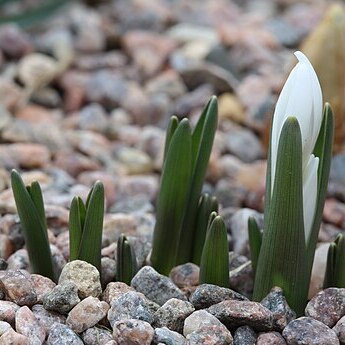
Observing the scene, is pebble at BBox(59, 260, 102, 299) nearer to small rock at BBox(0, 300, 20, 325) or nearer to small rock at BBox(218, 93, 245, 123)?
small rock at BBox(0, 300, 20, 325)

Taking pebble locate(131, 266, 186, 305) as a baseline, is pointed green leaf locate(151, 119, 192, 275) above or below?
above

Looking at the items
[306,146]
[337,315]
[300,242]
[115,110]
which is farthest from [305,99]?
[115,110]

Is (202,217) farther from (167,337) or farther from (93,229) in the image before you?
(167,337)

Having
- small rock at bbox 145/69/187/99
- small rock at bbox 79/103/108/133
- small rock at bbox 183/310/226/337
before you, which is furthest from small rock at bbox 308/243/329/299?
small rock at bbox 145/69/187/99

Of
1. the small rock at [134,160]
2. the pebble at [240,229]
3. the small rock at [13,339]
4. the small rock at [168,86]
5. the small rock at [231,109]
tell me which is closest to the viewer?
the small rock at [13,339]

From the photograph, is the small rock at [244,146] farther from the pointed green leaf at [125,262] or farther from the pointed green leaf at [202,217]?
the pointed green leaf at [125,262]

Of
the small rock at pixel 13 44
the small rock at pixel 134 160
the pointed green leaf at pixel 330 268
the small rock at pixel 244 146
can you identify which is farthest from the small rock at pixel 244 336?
the small rock at pixel 13 44

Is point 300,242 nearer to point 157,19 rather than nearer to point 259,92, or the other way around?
point 259,92
